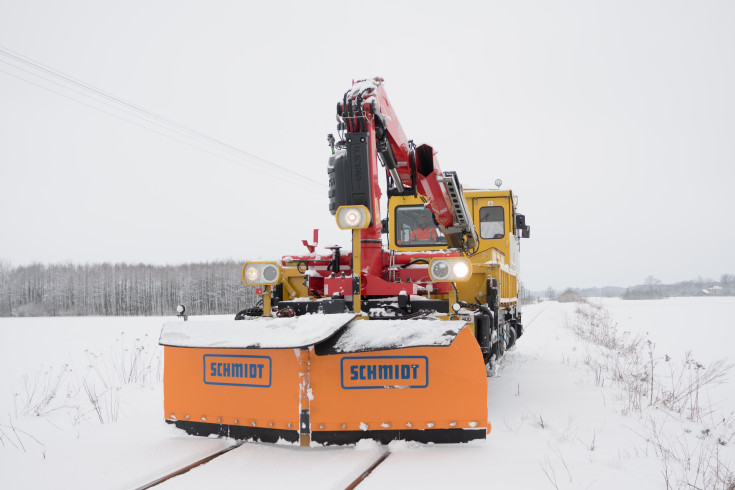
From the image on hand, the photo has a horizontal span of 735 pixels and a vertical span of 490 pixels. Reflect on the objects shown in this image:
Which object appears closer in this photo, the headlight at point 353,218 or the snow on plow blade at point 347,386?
the snow on plow blade at point 347,386

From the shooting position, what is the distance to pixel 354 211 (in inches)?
160

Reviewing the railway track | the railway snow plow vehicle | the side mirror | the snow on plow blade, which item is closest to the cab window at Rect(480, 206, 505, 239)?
the side mirror

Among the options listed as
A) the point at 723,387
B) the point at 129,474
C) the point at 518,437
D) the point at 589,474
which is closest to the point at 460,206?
the point at 518,437

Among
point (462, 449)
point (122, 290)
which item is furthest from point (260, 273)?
point (122, 290)

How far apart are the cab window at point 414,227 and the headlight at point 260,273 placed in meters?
3.52

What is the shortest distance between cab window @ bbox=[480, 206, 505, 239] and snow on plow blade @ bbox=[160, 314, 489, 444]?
184 inches

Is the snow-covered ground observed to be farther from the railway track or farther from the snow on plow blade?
the snow on plow blade

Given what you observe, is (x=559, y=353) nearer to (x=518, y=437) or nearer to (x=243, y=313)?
(x=518, y=437)

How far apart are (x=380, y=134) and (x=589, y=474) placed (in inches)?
130

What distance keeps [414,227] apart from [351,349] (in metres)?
4.70

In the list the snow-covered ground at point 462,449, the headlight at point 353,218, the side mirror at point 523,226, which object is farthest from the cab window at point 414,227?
the headlight at point 353,218

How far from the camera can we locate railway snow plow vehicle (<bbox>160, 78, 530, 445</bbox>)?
3545 mm

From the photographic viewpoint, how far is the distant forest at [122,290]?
6762 centimetres

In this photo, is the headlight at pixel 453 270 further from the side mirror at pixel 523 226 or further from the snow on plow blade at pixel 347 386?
the side mirror at pixel 523 226
